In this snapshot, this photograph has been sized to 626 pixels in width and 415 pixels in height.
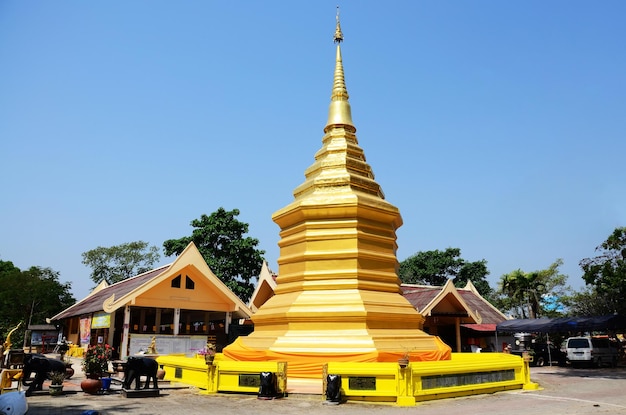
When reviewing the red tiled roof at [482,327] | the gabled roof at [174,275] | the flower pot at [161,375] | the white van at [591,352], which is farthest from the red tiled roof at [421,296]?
the flower pot at [161,375]

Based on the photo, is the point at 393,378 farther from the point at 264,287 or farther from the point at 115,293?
the point at 115,293

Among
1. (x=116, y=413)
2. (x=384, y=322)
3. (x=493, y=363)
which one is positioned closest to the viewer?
(x=116, y=413)

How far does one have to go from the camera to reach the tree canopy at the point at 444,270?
62.2m

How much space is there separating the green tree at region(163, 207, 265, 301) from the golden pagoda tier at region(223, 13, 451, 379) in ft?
82.1

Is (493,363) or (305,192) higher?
(305,192)

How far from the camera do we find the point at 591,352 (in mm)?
26281

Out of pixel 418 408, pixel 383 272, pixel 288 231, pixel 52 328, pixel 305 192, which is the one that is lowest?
pixel 418 408

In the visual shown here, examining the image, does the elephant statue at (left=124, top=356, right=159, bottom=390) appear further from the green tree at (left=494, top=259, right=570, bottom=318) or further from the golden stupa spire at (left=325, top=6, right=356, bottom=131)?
the green tree at (left=494, top=259, right=570, bottom=318)

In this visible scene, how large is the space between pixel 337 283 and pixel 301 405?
208 inches

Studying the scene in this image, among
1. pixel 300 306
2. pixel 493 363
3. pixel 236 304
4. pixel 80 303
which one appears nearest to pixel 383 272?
pixel 300 306

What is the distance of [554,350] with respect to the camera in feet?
97.0

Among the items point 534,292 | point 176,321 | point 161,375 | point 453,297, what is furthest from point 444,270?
point 161,375

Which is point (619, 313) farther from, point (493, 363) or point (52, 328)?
point (52, 328)

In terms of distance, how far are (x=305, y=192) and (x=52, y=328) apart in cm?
1680
